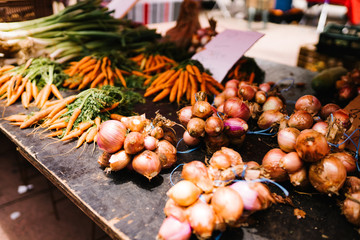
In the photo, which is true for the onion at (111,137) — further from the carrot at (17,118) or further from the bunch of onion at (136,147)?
the carrot at (17,118)

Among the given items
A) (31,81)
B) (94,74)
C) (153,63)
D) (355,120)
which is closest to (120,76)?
(94,74)

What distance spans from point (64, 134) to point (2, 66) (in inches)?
50.0

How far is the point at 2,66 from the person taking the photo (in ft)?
7.73

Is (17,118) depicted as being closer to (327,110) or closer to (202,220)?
(202,220)

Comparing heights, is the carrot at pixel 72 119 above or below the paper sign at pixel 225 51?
below

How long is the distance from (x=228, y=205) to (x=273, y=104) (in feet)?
3.10

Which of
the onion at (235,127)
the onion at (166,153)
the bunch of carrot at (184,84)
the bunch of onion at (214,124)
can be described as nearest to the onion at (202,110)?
the bunch of onion at (214,124)

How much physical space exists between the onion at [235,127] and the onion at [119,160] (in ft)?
1.79

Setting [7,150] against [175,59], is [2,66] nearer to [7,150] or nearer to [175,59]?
[7,150]

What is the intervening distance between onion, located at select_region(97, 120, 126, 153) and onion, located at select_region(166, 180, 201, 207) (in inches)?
15.6

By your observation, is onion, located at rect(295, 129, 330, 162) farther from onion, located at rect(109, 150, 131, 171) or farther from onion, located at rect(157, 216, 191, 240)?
onion, located at rect(109, 150, 131, 171)

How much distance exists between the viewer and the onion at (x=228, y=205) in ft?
3.12

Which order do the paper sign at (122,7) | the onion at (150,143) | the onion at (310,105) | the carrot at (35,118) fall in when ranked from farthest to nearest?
the paper sign at (122,7)
the carrot at (35,118)
the onion at (310,105)
the onion at (150,143)

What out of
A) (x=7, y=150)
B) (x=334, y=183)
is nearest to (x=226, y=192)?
(x=334, y=183)
